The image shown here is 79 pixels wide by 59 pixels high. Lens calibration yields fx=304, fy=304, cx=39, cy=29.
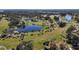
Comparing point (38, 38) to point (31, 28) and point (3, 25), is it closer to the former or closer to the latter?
point (31, 28)

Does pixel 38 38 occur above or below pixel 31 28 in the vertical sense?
below

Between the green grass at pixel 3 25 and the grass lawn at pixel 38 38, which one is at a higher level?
the green grass at pixel 3 25

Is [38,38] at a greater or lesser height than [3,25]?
lesser

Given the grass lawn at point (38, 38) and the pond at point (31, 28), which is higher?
the pond at point (31, 28)

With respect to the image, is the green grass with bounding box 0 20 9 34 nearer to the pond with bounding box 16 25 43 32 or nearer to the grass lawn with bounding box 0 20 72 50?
the grass lawn with bounding box 0 20 72 50

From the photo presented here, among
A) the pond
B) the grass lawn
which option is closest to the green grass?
the grass lawn

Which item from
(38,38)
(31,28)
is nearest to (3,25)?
(31,28)

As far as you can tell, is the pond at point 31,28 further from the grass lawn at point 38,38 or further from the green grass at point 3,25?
the green grass at point 3,25

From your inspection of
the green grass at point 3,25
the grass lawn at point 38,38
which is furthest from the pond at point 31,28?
the green grass at point 3,25
